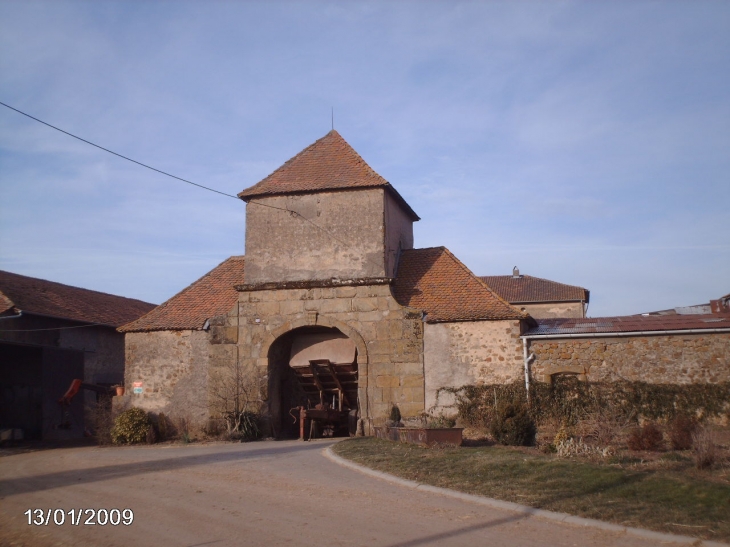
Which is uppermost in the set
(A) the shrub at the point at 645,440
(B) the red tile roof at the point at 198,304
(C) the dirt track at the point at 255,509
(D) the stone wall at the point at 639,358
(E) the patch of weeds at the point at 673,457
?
(B) the red tile roof at the point at 198,304

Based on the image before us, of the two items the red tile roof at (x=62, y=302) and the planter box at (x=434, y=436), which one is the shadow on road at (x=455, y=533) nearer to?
the planter box at (x=434, y=436)

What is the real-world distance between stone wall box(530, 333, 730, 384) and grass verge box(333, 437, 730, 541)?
5.91m

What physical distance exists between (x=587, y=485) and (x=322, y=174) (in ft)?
46.6

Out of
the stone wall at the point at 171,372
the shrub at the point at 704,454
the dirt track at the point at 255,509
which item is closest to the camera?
the dirt track at the point at 255,509

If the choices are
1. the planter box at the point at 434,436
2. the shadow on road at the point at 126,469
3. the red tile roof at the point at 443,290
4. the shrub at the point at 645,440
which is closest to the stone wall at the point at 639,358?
the red tile roof at the point at 443,290

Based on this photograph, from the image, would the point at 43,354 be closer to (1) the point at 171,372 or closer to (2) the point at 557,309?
(1) the point at 171,372

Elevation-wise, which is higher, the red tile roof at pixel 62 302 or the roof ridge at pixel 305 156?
the roof ridge at pixel 305 156

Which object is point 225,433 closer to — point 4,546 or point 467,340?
point 467,340

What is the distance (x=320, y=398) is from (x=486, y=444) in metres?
6.77

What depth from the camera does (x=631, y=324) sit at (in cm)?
1938

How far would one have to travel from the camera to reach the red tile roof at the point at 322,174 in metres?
21.0

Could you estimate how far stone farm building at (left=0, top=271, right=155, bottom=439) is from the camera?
24.8 meters

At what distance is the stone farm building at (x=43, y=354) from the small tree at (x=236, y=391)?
7.54 metres

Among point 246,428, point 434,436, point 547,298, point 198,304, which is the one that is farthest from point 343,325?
point 547,298
